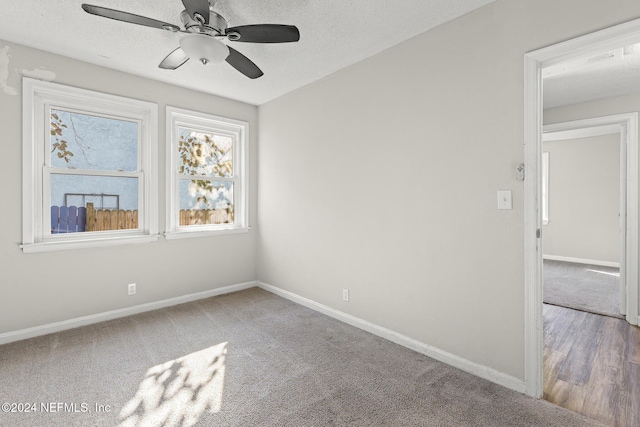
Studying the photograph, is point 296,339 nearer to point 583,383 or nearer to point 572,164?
point 583,383

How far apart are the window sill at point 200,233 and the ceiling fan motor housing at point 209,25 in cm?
232

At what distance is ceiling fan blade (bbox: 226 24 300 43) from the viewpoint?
1.92 meters

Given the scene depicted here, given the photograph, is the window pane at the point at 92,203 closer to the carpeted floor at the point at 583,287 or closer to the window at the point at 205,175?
the window at the point at 205,175

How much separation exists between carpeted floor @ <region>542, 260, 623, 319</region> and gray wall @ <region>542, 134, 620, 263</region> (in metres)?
0.49

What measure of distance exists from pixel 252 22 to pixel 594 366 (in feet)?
Answer: 12.2

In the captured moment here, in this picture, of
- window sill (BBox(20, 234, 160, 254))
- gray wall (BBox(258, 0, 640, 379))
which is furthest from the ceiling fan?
window sill (BBox(20, 234, 160, 254))

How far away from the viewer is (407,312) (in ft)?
8.68

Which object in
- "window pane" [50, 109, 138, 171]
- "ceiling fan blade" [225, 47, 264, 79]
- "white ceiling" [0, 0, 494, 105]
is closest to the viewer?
"white ceiling" [0, 0, 494, 105]

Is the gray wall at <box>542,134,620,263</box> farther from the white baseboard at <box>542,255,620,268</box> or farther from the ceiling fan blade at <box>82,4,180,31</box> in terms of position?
the ceiling fan blade at <box>82,4,180,31</box>

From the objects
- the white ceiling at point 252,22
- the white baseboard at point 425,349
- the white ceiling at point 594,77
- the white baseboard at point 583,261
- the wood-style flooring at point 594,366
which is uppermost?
the white ceiling at point 252,22

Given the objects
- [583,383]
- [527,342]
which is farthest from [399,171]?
[583,383]

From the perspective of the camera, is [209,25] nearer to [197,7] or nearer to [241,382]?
[197,7]

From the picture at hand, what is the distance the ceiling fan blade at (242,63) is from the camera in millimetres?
2299

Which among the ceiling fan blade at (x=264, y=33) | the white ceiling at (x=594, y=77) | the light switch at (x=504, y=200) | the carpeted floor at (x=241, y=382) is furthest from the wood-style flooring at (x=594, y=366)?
the ceiling fan blade at (x=264, y=33)
